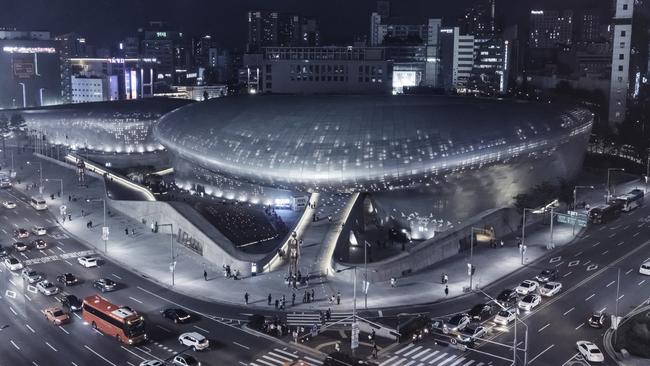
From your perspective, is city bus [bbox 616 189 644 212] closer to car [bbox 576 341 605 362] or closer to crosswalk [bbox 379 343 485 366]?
car [bbox 576 341 605 362]

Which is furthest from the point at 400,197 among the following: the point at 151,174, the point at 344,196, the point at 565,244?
the point at 151,174

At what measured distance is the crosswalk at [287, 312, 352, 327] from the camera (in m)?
57.8

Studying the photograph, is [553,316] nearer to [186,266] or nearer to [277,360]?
[277,360]

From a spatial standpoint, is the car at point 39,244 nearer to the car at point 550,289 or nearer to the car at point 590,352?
the car at point 550,289

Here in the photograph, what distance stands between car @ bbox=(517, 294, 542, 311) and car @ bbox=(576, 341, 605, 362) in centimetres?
947

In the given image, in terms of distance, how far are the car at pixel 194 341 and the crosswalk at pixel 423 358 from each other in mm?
13063

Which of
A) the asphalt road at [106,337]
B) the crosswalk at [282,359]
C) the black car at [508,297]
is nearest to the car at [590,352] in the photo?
the black car at [508,297]

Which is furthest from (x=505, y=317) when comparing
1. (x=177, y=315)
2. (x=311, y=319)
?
(x=177, y=315)

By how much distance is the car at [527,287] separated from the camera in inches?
2537

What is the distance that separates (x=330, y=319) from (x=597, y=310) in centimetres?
2313

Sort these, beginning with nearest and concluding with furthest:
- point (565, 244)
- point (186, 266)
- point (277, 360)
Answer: point (277, 360)
point (186, 266)
point (565, 244)

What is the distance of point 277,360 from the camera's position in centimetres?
5034

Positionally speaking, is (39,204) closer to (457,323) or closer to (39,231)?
(39,231)

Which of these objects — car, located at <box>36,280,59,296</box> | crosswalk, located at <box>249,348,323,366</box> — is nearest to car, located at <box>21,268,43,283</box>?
car, located at <box>36,280,59,296</box>
